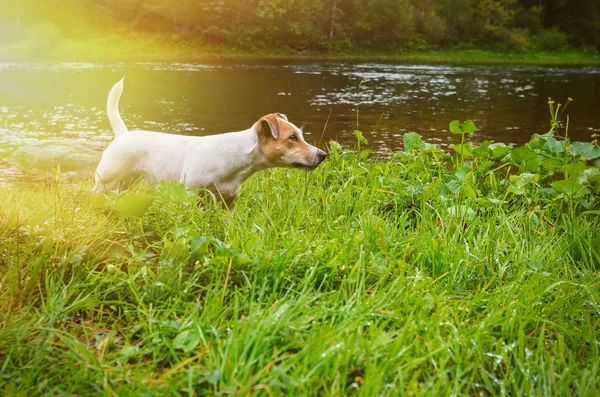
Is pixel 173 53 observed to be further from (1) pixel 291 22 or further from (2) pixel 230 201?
(2) pixel 230 201

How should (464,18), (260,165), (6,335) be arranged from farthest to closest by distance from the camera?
(464,18) → (260,165) → (6,335)

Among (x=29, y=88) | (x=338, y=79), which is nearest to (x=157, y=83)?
(x=29, y=88)

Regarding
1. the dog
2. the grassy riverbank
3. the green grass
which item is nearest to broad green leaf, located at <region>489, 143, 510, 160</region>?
the green grass

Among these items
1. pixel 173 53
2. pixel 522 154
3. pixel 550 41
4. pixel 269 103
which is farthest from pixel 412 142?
pixel 550 41

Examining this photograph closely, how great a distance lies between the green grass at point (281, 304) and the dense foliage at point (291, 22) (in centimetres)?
2760

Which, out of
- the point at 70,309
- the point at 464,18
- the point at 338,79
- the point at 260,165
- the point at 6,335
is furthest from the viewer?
the point at 464,18

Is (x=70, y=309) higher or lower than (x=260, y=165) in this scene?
lower

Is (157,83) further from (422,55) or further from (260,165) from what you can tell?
(422,55)

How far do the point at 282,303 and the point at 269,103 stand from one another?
412 inches

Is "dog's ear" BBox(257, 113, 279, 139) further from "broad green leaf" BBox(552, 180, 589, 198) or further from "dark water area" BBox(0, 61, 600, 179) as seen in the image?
"dark water area" BBox(0, 61, 600, 179)

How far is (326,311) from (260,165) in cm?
200

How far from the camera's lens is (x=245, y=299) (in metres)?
2.41

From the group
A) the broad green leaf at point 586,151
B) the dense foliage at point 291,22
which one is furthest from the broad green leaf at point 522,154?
the dense foliage at point 291,22

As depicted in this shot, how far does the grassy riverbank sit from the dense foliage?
0.95 m
